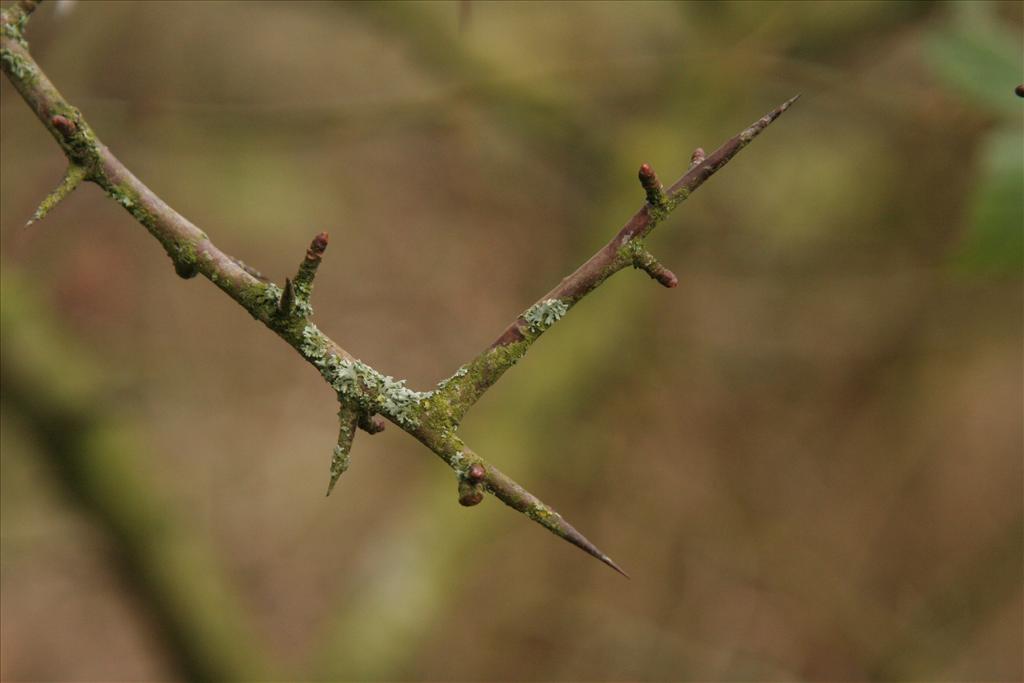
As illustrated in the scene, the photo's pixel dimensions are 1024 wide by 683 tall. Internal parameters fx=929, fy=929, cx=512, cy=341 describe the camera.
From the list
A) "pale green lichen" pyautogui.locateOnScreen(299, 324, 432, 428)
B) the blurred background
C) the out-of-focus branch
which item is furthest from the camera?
the blurred background

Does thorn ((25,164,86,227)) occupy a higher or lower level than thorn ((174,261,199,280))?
lower

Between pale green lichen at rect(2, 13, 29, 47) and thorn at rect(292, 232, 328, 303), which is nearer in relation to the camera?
thorn at rect(292, 232, 328, 303)

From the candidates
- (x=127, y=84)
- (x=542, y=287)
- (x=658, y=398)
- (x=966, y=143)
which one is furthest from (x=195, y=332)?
(x=966, y=143)

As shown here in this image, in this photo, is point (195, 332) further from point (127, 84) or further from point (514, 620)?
point (514, 620)

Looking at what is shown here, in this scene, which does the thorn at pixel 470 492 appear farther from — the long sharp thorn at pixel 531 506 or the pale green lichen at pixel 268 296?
the pale green lichen at pixel 268 296

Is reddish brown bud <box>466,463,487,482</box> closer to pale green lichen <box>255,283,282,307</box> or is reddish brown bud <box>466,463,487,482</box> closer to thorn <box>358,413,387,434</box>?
thorn <box>358,413,387,434</box>

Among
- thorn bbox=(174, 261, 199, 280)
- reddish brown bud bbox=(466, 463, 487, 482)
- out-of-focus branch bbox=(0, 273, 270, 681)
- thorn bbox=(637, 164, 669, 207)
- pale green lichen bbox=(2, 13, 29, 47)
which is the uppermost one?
thorn bbox=(637, 164, 669, 207)

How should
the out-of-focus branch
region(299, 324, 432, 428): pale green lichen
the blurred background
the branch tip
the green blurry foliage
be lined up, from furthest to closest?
the blurred background < the out-of-focus branch < the green blurry foliage < region(299, 324, 432, 428): pale green lichen < the branch tip

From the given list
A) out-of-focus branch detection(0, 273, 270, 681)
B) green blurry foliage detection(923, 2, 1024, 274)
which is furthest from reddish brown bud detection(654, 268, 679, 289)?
out-of-focus branch detection(0, 273, 270, 681)
